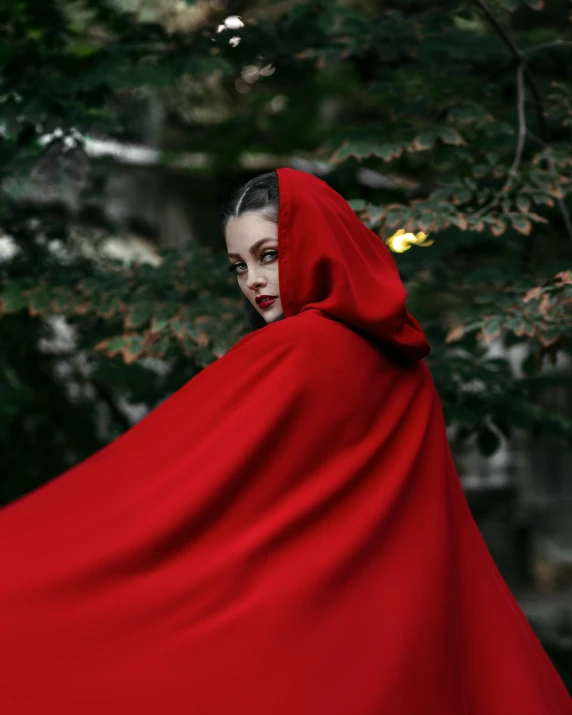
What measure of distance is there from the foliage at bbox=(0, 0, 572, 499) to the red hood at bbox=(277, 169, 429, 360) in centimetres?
72

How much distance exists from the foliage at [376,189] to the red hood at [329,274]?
0.72 meters

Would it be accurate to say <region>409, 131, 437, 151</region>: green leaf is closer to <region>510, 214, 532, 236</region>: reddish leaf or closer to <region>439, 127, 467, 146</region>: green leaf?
<region>439, 127, 467, 146</region>: green leaf

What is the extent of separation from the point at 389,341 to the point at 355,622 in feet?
2.16

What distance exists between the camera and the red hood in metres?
1.93

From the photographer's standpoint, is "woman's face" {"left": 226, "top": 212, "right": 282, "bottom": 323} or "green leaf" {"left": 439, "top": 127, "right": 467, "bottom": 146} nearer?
"woman's face" {"left": 226, "top": 212, "right": 282, "bottom": 323}

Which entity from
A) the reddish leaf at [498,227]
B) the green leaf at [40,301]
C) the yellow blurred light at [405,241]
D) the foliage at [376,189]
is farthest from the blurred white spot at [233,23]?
the reddish leaf at [498,227]

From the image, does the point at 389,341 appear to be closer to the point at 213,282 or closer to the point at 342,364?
the point at 342,364

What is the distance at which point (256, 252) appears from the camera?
6.75 ft

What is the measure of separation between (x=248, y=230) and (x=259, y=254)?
7 centimetres

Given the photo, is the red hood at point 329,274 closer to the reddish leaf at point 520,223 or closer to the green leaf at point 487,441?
the reddish leaf at point 520,223

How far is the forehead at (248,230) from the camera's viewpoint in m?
2.04

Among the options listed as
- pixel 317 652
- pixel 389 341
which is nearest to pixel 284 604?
pixel 317 652

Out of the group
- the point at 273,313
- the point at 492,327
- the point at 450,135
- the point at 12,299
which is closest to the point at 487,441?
the point at 492,327

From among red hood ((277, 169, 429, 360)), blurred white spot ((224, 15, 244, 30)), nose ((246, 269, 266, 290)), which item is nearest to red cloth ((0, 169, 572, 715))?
red hood ((277, 169, 429, 360))
